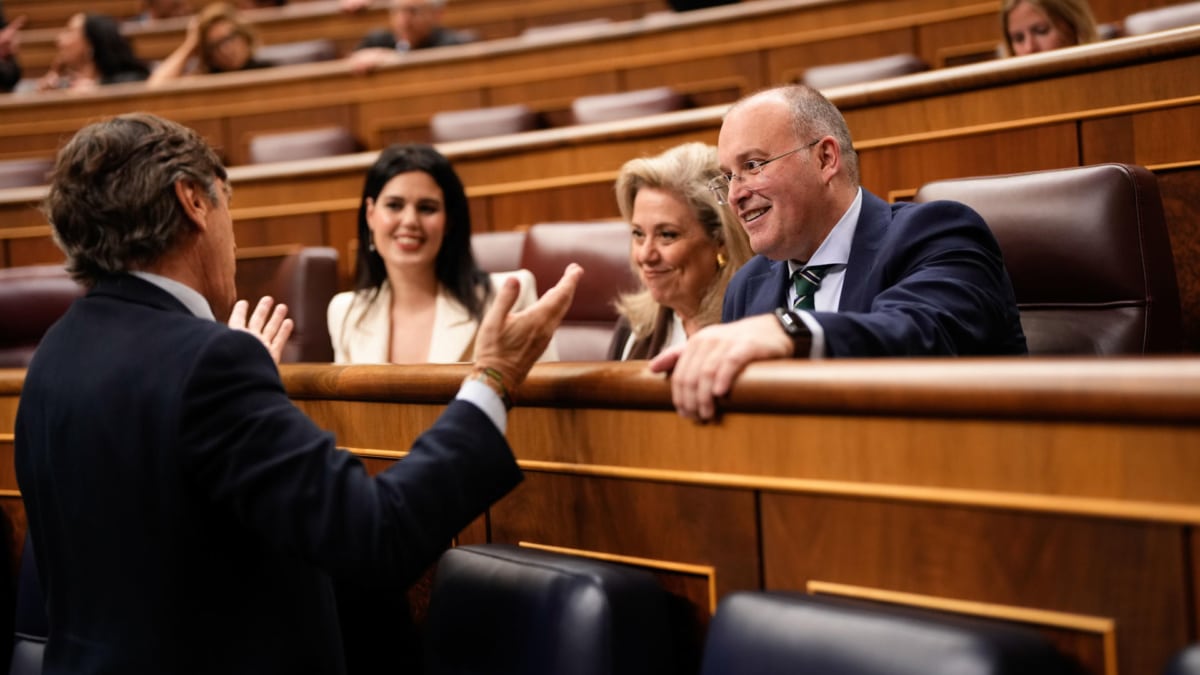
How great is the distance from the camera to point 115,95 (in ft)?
8.48

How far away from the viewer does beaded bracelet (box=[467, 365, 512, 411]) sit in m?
0.64

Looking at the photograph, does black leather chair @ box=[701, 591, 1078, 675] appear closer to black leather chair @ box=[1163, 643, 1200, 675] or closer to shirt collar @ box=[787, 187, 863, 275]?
black leather chair @ box=[1163, 643, 1200, 675]

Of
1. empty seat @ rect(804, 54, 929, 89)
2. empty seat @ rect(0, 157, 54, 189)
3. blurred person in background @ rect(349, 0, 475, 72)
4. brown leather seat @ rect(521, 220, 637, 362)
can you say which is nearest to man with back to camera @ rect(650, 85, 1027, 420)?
brown leather seat @ rect(521, 220, 637, 362)

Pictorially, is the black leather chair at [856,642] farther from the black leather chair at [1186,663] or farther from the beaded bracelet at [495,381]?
the beaded bracelet at [495,381]

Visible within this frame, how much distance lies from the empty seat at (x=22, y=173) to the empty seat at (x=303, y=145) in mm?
453

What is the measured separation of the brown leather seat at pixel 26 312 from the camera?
1.62 metres

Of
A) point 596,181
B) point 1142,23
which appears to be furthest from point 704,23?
point 1142,23

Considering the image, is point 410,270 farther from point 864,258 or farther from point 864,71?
point 864,71

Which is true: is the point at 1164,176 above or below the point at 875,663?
above

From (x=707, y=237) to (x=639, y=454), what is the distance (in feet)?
1.90

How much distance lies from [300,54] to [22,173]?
83cm

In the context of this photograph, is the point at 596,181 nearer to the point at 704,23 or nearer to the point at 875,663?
the point at 704,23

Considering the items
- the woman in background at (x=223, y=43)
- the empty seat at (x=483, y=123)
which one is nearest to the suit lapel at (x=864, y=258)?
the empty seat at (x=483, y=123)

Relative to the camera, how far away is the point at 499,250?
5.30ft
